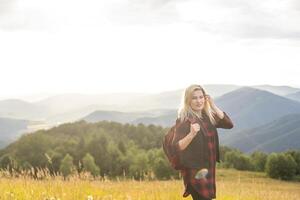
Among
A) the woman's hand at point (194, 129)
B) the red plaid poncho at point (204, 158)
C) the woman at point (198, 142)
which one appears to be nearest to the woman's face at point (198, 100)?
the woman at point (198, 142)

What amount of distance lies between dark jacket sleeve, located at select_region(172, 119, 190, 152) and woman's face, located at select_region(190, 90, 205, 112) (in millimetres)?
286

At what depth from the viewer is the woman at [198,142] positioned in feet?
24.3

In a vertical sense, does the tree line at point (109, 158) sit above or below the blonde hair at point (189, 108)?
below

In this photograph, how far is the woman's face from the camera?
301 inches

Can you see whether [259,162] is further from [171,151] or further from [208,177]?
[171,151]

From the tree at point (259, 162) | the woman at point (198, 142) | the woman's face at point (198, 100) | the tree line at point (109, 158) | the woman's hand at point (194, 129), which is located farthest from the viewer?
the tree at point (259, 162)

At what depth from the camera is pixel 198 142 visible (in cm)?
744

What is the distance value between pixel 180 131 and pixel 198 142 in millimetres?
309

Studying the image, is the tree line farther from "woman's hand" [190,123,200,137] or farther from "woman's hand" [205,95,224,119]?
"woman's hand" [190,123,200,137]

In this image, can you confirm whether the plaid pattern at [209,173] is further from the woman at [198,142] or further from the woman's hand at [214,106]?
the woman's hand at [214,106]

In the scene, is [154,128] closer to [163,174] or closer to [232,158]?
[232,158]

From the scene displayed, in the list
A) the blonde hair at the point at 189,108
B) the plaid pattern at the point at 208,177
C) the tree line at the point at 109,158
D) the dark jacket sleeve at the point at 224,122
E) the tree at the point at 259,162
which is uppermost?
the blonde hair at the point at 189,108

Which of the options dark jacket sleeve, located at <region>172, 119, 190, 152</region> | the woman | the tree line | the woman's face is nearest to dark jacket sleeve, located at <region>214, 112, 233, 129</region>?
the woman

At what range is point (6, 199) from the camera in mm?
7949
